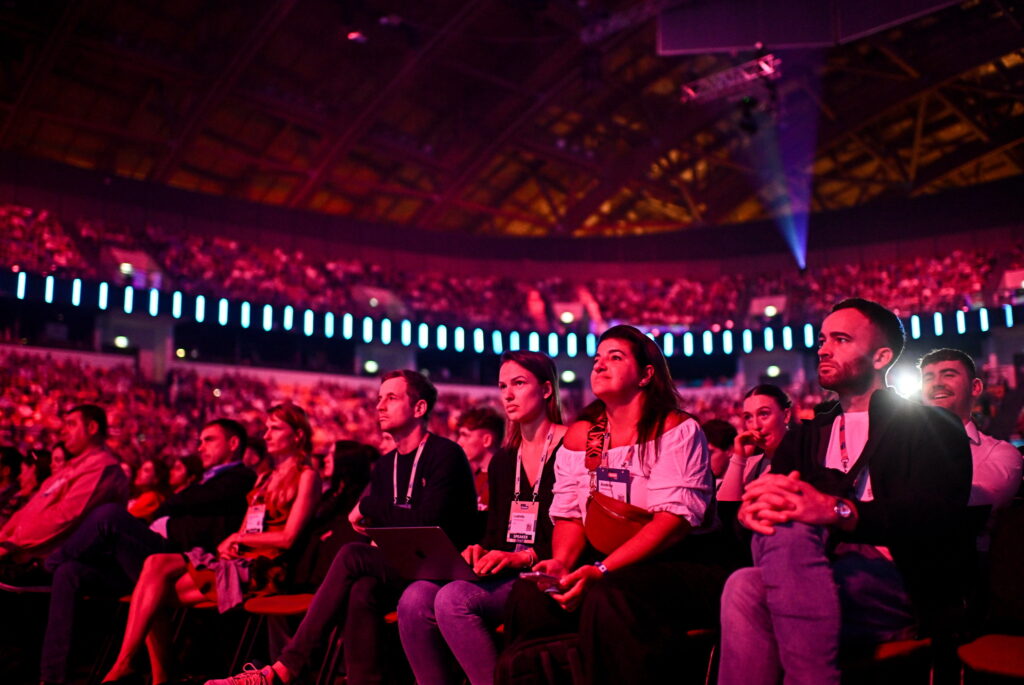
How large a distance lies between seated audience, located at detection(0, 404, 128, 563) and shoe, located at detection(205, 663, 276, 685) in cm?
183

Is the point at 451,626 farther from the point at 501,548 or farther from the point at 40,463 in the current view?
the point at 40,463

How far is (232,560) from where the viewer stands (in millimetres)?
4199

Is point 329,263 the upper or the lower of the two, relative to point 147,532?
upper

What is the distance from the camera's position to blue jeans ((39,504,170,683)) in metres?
4.30

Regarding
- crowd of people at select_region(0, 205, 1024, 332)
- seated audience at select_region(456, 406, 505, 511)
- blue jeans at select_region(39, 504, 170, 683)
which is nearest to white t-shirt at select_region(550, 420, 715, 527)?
seated audience at select_region(456, 406, 505, 511)

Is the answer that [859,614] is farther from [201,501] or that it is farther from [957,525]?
[201,501]

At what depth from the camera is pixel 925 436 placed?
2.23 m

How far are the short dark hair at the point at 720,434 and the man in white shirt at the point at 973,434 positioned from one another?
3.24 feet

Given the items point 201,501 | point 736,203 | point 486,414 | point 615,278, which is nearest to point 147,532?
point 201,501

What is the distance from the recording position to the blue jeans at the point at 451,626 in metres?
3.02

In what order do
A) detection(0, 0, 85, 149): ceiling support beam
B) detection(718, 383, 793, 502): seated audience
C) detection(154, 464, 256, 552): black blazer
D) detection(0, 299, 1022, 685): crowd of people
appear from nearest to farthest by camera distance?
1. detection(0, 299, 1022, 685): crowd of people
2. detection(718, 383, 793, 502): seated audience
3. detection(154, 464, 256, 552): black blazer
4. detection(0, 0, 85, 149): ceiling support beam

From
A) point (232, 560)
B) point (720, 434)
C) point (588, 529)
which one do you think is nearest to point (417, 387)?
point (232, 560)

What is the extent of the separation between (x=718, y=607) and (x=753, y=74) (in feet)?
48.7

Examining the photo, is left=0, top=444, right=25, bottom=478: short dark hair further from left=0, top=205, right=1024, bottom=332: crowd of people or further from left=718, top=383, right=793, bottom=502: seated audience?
left=0, top=205, right=1024, bottom=332: crowd of people
